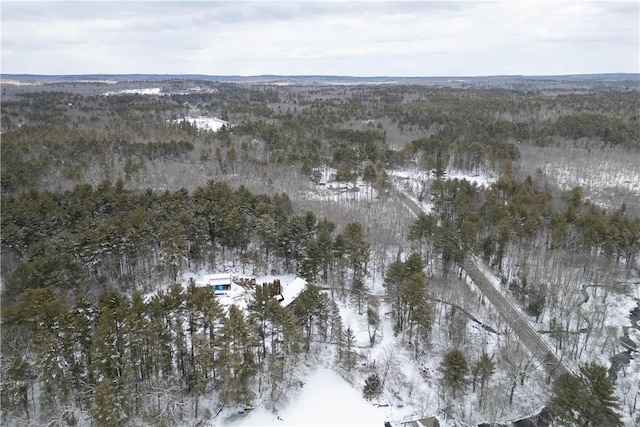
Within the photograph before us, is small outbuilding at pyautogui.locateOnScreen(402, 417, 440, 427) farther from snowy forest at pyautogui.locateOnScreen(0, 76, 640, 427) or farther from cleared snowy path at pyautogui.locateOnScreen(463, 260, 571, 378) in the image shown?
cleared snowy path at pyautogui.locateOnScreen(463, 260, 571, 378)

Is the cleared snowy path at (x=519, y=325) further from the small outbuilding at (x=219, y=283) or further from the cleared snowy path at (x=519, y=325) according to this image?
the small outbuilding at (x=219, y=283)

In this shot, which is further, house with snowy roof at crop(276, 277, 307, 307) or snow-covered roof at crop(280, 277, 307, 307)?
snow-covered roof at crop(280, 277, 307, 307)

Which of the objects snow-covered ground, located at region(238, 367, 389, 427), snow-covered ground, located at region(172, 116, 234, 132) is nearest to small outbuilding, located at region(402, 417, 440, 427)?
snow-covered ground, located at region(238, 367, 389, 427)

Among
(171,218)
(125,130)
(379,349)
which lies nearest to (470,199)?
(379,349)

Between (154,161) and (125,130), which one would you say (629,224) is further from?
(125,130)

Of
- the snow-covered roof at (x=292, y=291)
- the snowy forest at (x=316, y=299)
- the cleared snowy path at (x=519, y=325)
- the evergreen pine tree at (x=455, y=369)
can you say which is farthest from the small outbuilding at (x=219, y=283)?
the cleared snowy path at (x=519, y=325)
